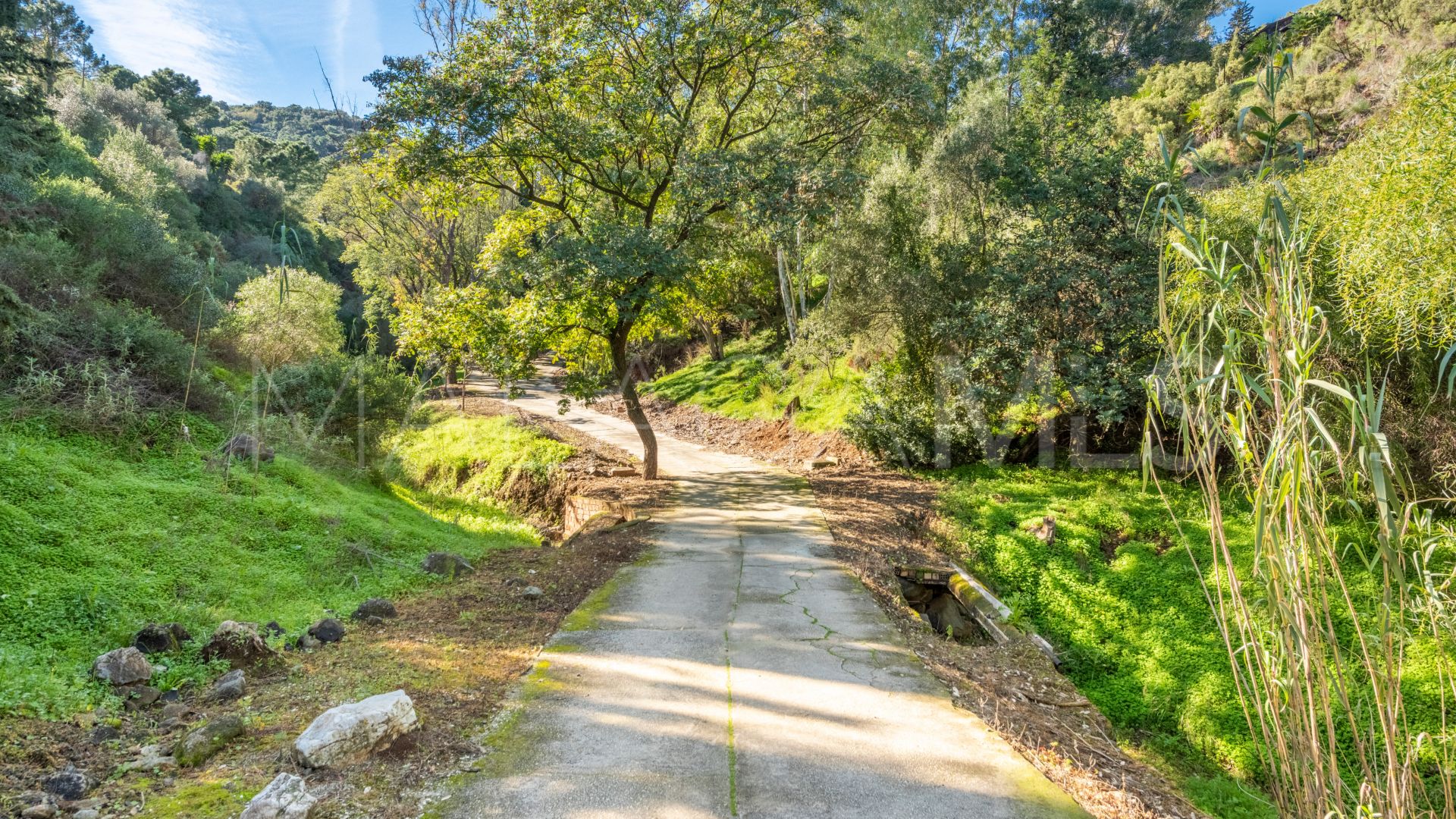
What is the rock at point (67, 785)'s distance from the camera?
8.57 ft

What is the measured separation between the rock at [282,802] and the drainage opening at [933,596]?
599 centimetres

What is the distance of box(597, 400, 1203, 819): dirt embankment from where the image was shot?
3.69 m

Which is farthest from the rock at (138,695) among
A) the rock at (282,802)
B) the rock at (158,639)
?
the rock at (282,802)

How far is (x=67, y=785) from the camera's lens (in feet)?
8.67

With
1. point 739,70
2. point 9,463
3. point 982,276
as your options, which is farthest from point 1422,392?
point 9,463

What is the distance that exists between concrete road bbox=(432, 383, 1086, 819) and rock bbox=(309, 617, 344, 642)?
55.5 inches

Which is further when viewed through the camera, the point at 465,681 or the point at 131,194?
the point at 131,194

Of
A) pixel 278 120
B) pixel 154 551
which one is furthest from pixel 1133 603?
pixel 278 120

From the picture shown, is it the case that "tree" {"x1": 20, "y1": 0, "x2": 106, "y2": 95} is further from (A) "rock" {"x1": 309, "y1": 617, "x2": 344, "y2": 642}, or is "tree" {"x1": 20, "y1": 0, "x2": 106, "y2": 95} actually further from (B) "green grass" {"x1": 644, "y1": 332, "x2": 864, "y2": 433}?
(A) "rock" {"x1": 309, "y1": 617, "x2": 344, "y2": 642}

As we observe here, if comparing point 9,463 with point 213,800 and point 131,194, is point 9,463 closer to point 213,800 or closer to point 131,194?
point 213,800

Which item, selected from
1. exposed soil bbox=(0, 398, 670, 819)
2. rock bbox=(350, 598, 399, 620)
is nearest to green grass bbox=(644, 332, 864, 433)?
exposed soil bbox=(0, 398, 670, 819)

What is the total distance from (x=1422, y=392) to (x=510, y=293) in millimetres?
12158

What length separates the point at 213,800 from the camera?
8.89 ft

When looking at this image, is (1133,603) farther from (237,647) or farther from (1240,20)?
(1240,20)
